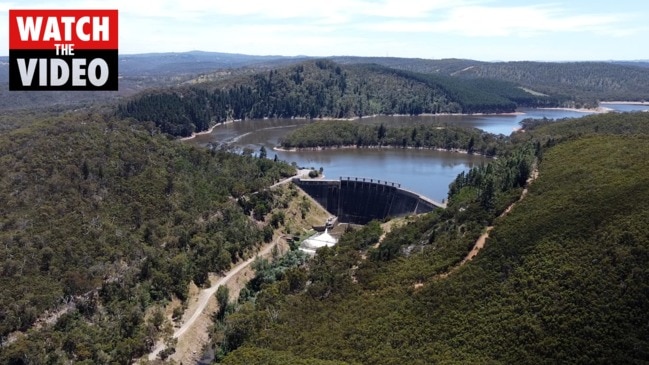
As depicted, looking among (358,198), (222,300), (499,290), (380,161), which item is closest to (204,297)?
(222,300)

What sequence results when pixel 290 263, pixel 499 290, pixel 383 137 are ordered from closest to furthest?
pixel 499 290 < pixel 290 263 < pixel 383 137

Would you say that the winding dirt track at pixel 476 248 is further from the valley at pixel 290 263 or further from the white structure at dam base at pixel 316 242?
the white structure at dam base at pixel 316 242

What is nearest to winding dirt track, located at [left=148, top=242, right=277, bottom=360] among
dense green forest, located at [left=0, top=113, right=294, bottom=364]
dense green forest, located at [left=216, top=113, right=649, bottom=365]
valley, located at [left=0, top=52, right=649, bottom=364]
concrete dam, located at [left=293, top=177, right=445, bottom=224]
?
valley, located at [left=0, top=52, right=649, bottom=364]

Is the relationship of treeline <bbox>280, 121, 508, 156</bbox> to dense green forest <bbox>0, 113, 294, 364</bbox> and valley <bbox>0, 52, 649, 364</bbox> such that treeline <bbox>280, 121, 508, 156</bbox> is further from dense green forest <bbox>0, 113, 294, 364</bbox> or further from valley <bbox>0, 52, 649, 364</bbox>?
dense green forest <bbox>0, 113, 294, 364</bbox>

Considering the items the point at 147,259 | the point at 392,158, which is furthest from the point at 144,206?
the point at 392,158

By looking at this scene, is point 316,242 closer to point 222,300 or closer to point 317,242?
point 317,242

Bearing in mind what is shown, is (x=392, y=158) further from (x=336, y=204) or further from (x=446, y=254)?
(x=446, y=254)

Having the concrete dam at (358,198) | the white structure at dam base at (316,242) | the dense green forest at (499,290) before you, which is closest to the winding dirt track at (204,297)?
Result: the white structure at dam base at (316,242)
